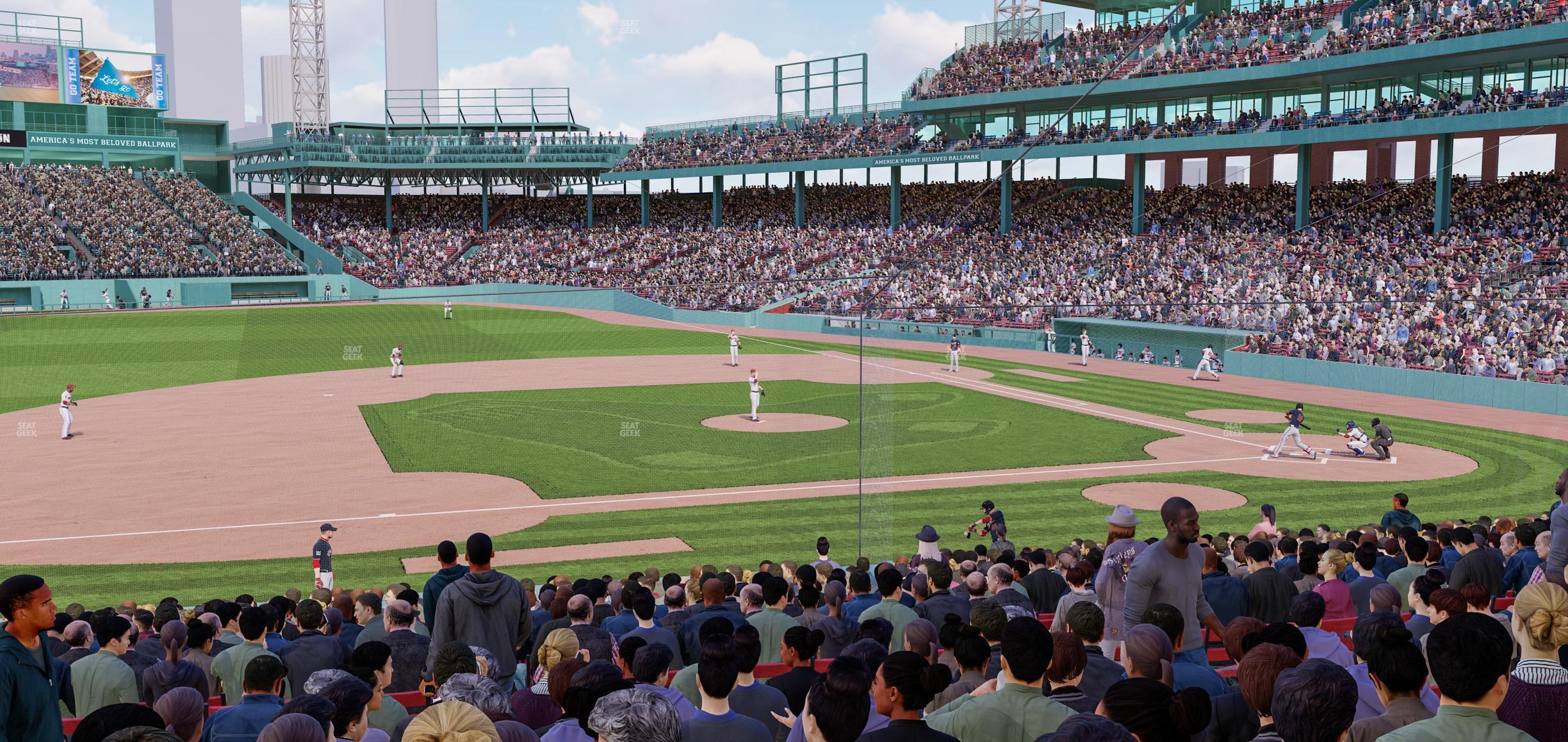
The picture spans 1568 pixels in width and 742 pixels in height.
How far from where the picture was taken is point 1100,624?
21.2ft

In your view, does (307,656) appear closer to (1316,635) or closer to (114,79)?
(1316,635)

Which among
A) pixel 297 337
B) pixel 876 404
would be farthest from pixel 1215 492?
pixel 297 337

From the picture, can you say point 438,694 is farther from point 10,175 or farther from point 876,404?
point 10,175

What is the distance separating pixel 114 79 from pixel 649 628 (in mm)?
85803

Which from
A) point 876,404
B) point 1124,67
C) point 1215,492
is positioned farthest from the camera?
point 1124,67

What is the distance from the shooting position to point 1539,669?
4.93 m

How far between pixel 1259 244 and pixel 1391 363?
38.7 ft

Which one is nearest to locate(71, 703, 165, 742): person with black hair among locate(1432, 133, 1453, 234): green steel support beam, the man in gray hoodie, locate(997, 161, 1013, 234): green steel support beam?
the man in gray hoodie

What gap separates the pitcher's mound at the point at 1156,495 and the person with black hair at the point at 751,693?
15.4 metres

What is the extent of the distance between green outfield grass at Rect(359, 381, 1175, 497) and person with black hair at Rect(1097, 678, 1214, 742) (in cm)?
1601

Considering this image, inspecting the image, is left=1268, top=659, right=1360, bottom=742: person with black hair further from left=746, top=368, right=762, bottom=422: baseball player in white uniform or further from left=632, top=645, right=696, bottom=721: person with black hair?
left=746, top=368, right=762, bottom=422: baseball player in white uniform

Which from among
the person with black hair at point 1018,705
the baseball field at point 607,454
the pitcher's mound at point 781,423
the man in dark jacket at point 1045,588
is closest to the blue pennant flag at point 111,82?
the baseball field at point 607,454

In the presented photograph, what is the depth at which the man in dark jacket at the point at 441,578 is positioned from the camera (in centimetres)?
828

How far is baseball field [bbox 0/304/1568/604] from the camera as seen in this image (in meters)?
17.7
